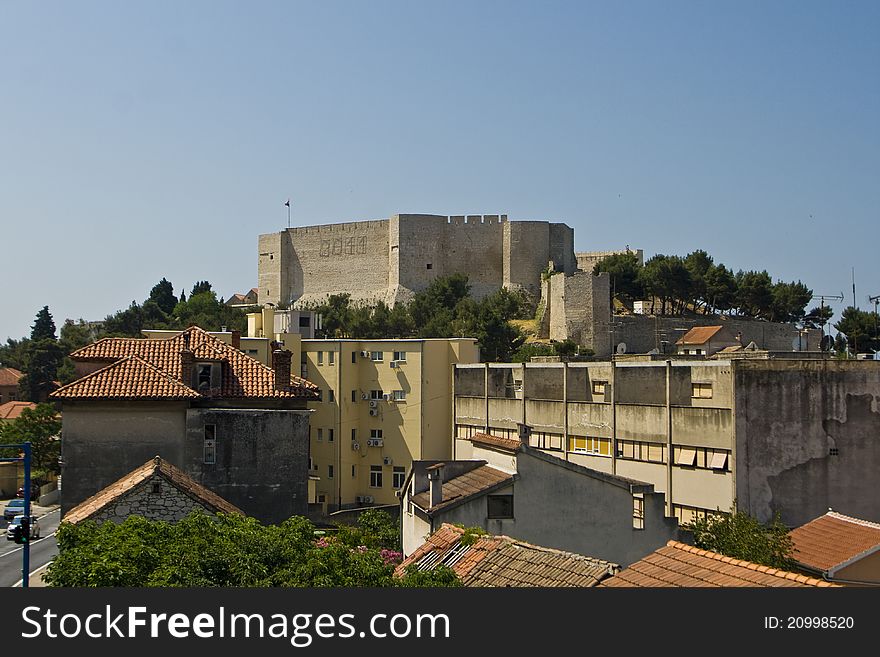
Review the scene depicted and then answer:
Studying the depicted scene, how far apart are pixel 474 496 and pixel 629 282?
6246 centimetres

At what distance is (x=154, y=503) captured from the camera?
41.6 ft

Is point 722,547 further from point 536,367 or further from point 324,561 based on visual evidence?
point 536,367

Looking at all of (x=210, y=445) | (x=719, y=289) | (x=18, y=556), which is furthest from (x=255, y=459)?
(x=719, y=289)

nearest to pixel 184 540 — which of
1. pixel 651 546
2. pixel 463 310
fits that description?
pixel 651 546

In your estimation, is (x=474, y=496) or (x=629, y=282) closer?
(x=474, y=496)

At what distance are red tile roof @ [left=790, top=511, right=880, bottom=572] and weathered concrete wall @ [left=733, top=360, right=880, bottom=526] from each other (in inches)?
321

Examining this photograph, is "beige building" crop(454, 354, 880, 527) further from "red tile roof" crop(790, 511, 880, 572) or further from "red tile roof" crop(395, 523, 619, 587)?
"red tile roof" crop(395, 523, 619, 587)

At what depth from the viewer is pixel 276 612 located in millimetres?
7172

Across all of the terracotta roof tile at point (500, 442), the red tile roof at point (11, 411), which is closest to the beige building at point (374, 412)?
the red tile roof at point (11, 411)

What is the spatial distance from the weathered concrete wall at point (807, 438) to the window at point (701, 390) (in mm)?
1155

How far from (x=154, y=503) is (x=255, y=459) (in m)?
3.46

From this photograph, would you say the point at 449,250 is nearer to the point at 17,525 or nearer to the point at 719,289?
the point at 719,289

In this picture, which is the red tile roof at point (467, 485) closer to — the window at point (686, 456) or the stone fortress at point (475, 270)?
the window at point (686, 456)

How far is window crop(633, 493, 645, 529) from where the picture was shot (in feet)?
51.8
